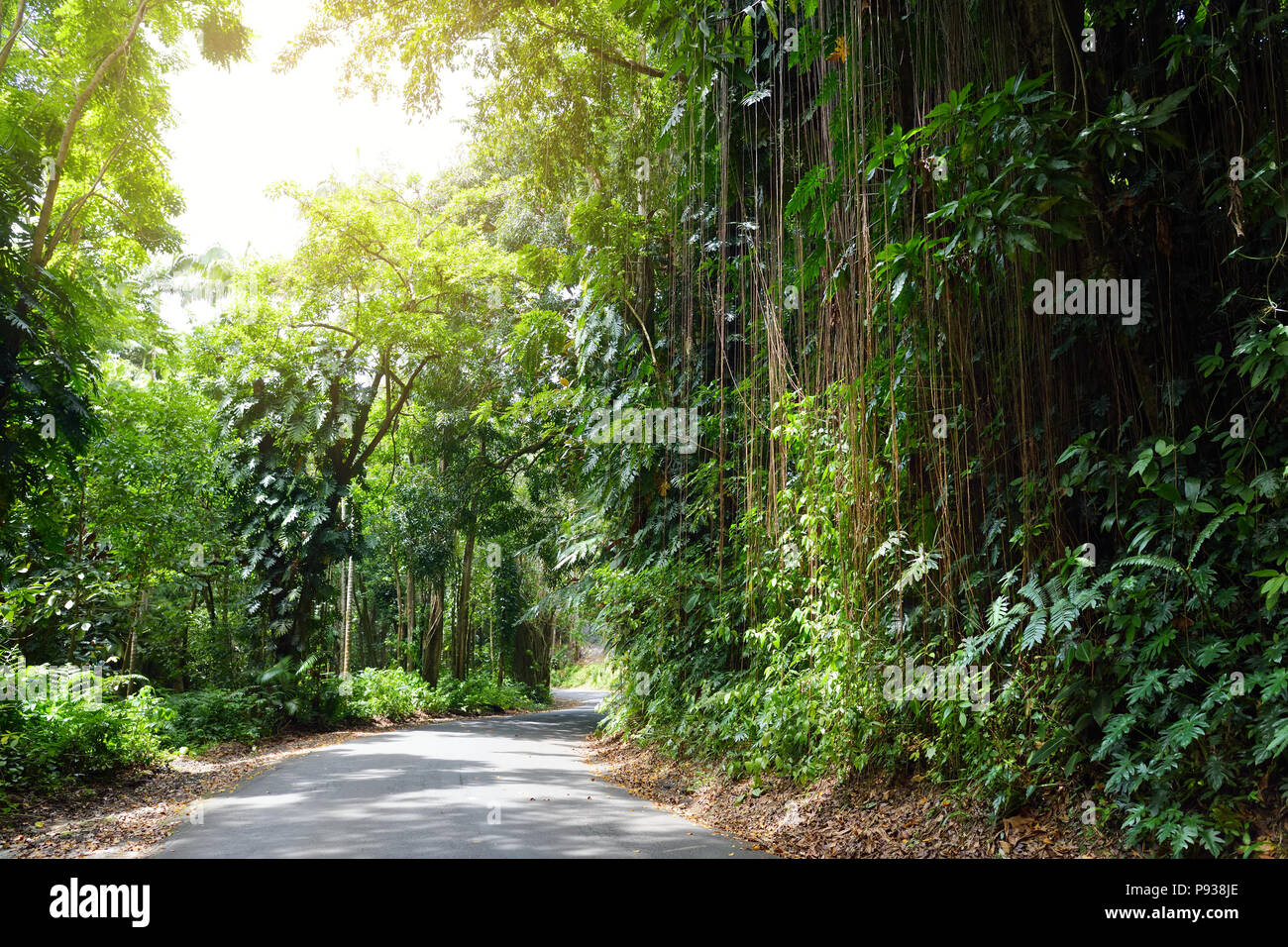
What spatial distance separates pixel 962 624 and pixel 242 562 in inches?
467

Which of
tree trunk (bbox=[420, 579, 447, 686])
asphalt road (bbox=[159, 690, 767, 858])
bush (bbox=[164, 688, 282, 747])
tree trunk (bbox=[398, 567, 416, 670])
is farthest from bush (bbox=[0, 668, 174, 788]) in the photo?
tree trunk (bbox=[398, 567, 416, 670])

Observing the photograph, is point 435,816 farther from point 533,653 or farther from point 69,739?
point 533,653

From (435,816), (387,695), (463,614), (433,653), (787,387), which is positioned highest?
(787,387)

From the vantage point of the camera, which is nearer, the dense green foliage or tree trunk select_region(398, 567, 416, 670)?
the dense green foliage

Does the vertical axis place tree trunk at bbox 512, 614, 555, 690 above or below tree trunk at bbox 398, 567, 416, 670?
below

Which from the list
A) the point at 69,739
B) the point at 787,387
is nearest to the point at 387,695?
the point at 69,739

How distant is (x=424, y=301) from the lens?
14.1 metres

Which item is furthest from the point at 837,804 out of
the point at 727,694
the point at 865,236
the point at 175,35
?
the point at 175,35

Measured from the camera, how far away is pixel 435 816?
4930 millimetres

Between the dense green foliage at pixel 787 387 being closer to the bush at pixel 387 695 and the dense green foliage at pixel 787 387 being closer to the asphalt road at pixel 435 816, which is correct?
the bush at pixel 387 695

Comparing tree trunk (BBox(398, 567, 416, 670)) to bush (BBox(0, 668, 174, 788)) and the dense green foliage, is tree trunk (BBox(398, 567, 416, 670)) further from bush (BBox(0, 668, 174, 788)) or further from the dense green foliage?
bush (BBox(0, 668, 174, 788))

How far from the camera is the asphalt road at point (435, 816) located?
409 cm

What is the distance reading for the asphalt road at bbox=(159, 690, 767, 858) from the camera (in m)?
4.09
